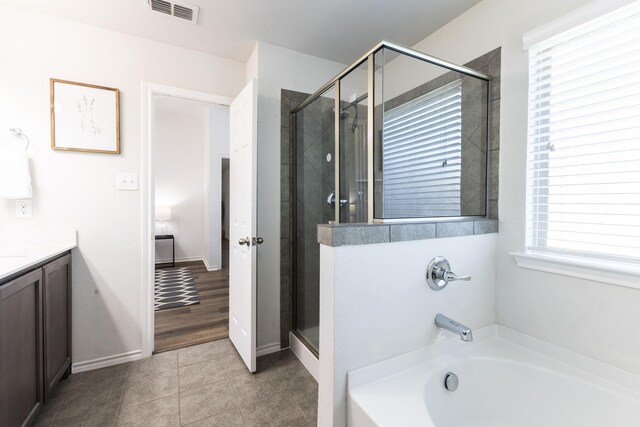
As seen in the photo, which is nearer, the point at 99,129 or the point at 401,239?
the point at 401,239

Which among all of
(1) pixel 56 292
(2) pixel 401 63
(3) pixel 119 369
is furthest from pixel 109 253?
(2) pixel 401 63

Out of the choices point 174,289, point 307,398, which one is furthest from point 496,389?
point 174,289

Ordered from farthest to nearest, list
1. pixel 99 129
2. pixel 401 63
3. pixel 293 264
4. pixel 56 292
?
pixel 293 264, pixel 99 129, pixel 56 292, pixel 401 63

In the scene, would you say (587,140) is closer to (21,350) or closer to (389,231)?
(389,231)

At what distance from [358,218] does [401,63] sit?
2.74ft

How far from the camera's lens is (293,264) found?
236 cm

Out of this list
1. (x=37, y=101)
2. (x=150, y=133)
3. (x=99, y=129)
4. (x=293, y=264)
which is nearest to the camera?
(x=37, y=101)

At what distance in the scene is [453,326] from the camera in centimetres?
131

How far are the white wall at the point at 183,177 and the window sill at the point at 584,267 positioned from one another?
480 centimetres

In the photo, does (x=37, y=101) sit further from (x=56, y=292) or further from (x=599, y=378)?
(x=599, y=378)

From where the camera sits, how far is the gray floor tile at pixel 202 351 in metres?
2.15

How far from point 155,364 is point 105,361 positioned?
1.16 ft

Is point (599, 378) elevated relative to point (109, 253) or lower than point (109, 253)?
lower

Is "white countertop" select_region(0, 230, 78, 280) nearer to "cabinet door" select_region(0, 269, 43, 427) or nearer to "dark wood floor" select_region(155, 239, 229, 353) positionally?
"cabinet door" select_region(0, 269, 43, 427)
